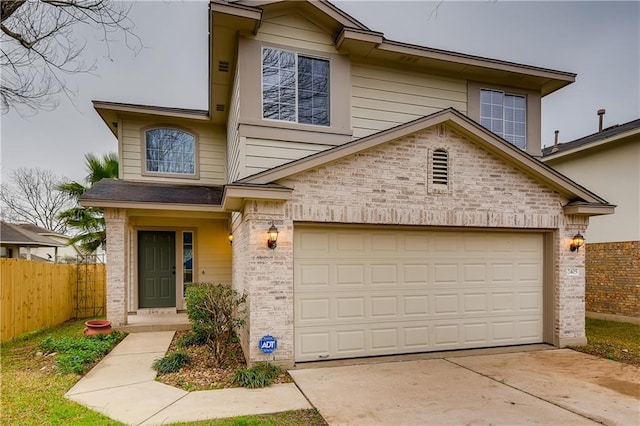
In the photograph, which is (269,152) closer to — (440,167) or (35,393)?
(440,167)

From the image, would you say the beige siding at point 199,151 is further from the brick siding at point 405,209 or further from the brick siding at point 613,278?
the brick siding at point 613,278

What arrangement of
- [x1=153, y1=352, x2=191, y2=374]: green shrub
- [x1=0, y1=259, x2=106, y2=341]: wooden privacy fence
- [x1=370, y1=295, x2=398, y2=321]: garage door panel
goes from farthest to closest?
Result: [x1=0, y1=259, x2=106, y2=341]: wooden privacy fence → [x1=370, y1=295, x2=398, y2=321]: garage door panel → [x1=153, y1=352, x2=191, y2=374]: green shrub

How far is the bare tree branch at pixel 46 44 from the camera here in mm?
6168

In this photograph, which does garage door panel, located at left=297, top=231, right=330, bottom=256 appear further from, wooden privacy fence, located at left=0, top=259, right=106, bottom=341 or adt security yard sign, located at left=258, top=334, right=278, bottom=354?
wooden privacy fence, located at left=0, top=259, right=106, bottom=341

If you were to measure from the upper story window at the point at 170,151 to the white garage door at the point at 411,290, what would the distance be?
19.0 feet

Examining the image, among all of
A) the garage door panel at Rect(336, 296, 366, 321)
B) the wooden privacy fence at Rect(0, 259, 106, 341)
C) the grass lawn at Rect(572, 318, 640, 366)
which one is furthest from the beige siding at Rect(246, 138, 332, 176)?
the grass lawn at Rect(572, 318, 640, 366)

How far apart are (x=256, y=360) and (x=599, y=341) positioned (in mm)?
7200

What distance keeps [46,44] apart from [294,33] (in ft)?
14.7

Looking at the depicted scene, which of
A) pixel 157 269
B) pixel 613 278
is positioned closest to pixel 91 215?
pixel 157 269

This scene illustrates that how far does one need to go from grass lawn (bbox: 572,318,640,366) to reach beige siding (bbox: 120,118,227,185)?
9560 mm

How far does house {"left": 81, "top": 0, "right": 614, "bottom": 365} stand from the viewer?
6.05 metres

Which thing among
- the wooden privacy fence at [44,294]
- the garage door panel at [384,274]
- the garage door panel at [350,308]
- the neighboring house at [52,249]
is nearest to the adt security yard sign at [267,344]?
the garage door panel at [350,308]

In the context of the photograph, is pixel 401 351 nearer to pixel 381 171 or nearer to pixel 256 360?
pixel 256 360

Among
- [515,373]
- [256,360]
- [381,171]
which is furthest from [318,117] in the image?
[515,373]
